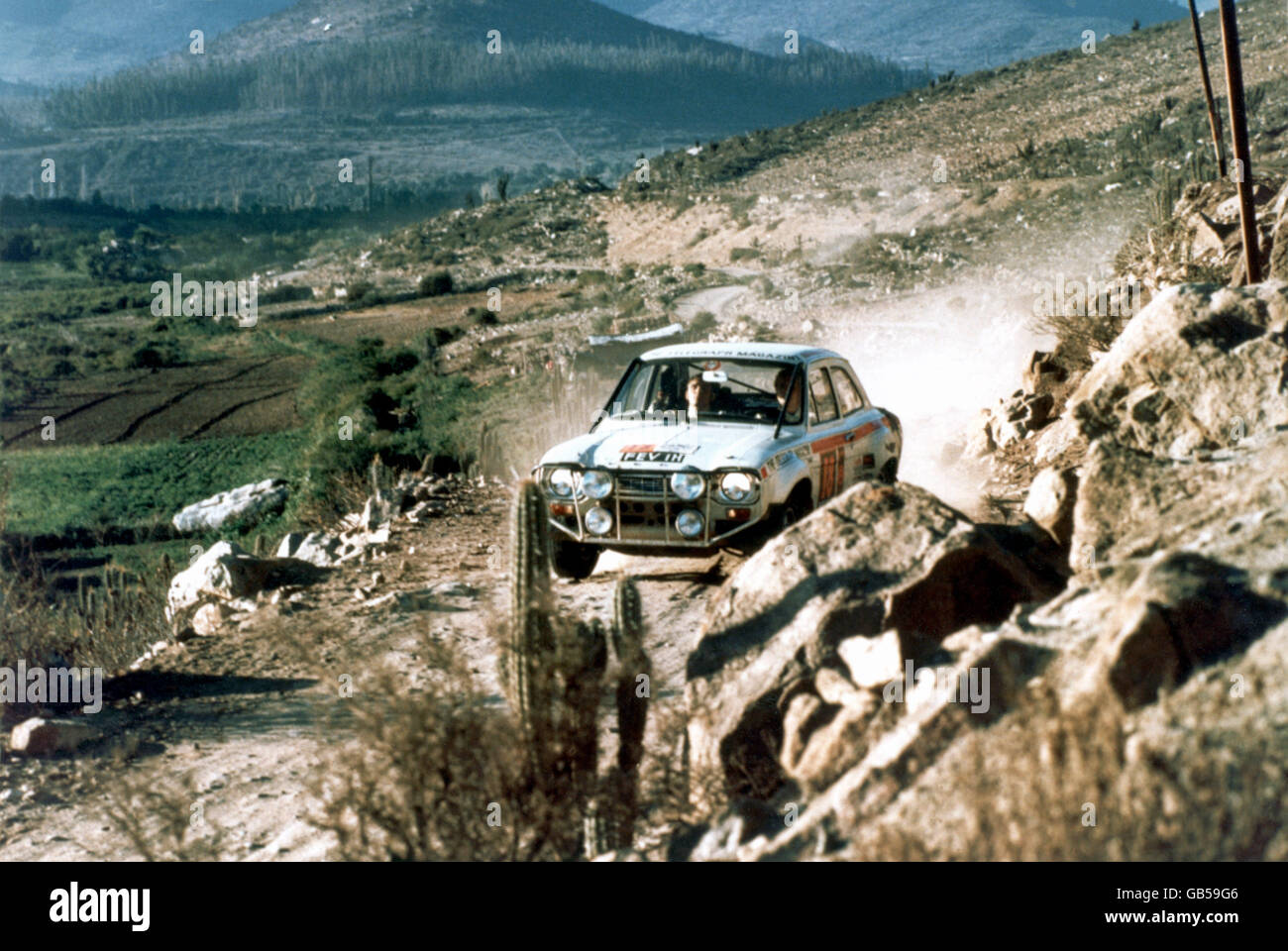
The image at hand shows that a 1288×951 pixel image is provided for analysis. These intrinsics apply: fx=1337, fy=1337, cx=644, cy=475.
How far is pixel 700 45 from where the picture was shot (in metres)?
189

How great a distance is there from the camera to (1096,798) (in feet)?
12.8

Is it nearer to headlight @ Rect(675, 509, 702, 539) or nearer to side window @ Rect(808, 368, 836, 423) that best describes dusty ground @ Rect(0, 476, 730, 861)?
headlight @ Rect(675, 509, 702, 539)

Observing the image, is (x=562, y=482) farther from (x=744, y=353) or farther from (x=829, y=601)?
(x=829, y=601)

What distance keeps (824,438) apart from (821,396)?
→ 511mm

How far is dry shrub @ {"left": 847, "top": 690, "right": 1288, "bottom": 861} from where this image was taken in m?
3.74

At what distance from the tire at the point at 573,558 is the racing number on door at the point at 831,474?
164cm

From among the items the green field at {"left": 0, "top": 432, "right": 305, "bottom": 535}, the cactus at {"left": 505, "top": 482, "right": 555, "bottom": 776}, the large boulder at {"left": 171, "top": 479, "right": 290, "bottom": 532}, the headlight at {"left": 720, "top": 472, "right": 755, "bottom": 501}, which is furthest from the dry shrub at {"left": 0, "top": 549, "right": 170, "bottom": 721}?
the green field at {"left": 0, "top": 432, "right": 305, "bottom": 535}

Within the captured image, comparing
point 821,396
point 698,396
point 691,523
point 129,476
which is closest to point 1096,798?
point 691,523

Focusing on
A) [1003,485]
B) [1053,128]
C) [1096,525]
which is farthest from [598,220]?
[1096,525]

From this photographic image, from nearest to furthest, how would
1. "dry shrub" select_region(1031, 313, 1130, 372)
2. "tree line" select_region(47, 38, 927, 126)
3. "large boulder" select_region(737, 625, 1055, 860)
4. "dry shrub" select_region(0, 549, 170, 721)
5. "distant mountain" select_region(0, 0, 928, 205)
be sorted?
"large boulder" select_region(737, 625, 1055, 860) → "dry shrub" select_region(1031, 313, 1130, 372) → "dry shrub" select_region(0, 549, 170, 721) → "distant mountain" select_region(0, 0, 928, 205) → "tree line" select_region(47, 38, 927, 126)

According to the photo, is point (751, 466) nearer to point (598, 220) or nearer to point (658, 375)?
point (658, 375)

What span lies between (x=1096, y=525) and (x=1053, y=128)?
49.9 meters

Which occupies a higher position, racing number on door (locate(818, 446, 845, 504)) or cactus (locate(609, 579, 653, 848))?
racing number on door (locate(818, 446, 845, 504))

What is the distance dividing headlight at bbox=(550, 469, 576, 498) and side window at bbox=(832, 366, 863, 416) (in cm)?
247
